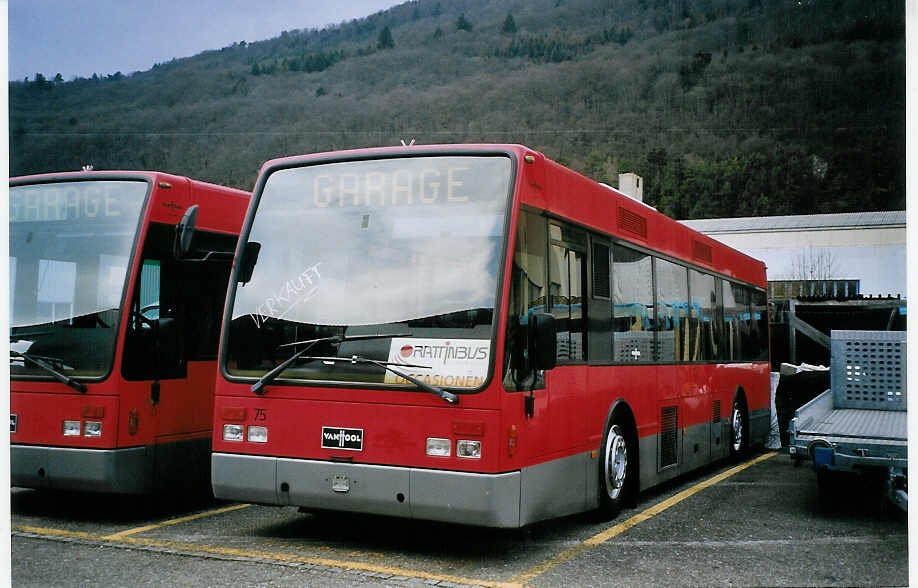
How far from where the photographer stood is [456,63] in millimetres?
12492

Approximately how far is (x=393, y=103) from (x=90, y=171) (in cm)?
728

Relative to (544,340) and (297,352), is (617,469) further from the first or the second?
(297,352)

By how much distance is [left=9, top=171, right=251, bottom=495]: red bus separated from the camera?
6777 millimetres

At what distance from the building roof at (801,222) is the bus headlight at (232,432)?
14.3 feet

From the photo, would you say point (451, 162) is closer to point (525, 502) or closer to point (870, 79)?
point (525, 502)

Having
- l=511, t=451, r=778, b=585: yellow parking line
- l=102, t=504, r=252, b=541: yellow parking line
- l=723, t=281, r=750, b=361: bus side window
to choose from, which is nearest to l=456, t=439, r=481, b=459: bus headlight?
l=511, t=451, r=778, b=585: yellow parking line

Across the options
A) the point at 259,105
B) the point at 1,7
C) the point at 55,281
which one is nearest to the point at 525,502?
the point at 55,281

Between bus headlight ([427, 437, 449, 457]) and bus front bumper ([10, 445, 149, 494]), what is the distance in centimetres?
257

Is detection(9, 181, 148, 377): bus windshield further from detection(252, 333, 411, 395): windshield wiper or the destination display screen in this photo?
detection(252, 333, 411, 395): windshield wiper

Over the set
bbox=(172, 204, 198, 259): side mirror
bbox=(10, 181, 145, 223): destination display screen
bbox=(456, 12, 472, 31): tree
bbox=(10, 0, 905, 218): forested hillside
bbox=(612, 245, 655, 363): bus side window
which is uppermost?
bbox=(456, 12, 472, 31): tree

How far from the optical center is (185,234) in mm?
6609

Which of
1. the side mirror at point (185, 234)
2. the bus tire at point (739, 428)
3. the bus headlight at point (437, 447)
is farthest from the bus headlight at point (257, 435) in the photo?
the bus tire at point (739, 428)

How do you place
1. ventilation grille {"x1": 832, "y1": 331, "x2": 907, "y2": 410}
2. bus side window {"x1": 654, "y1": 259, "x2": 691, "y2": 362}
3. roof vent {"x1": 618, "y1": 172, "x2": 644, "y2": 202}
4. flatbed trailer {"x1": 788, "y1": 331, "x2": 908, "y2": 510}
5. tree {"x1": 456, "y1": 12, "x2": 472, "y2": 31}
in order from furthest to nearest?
tree {"x1": 456, "y1": 12, "x2": 472, "y2": 31}, roof vent {"x1": 618, "y1": 172, "x2": 644, "y2": 202}, bus side window {"x1": 654, "y1": 259, "x2": 691, "y2": 362}, ventilation grille {"x1": 832, "y1": 331, "x2": 907, "y2": 410}, flatbed trailer {"x1": 788, "y1": 331, "x2": 908, "y2": 510}

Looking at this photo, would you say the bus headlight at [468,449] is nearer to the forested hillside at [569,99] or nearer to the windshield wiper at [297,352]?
the windshield wiper at [297,352]
